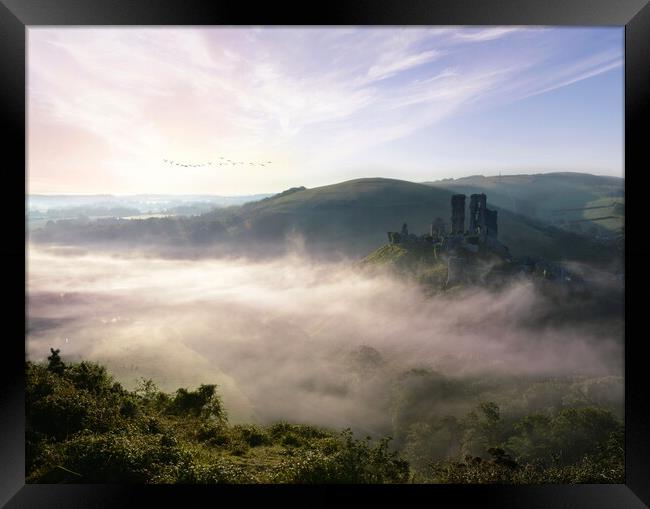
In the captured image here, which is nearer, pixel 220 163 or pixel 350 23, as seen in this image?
pixel 350 23

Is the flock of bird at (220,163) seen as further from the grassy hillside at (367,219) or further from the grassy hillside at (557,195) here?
the grassy hillside at (557,195)

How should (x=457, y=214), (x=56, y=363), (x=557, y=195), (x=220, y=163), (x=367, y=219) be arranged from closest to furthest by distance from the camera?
(x=56, y=363) → (x=220, y=163) → (x=557, y=195) → (x=457, y=214) → (x=367, y=219)

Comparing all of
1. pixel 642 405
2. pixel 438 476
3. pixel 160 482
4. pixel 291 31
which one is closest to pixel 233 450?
pixel 160 482

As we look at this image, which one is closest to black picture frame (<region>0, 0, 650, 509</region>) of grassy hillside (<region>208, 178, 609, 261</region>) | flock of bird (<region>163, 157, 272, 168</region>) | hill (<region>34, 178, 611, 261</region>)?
flock of bird (<region>163, 157, 272, 168</region>)

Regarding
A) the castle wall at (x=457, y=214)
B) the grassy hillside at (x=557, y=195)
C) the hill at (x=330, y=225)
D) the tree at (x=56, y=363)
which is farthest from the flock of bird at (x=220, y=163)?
the castle wall at (x=457, y=214)

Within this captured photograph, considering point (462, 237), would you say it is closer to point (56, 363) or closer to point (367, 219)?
point (367, 219)

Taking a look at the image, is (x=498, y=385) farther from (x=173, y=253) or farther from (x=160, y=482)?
(x=173, y=253)

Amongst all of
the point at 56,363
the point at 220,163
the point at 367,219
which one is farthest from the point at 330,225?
the point at 56,363
